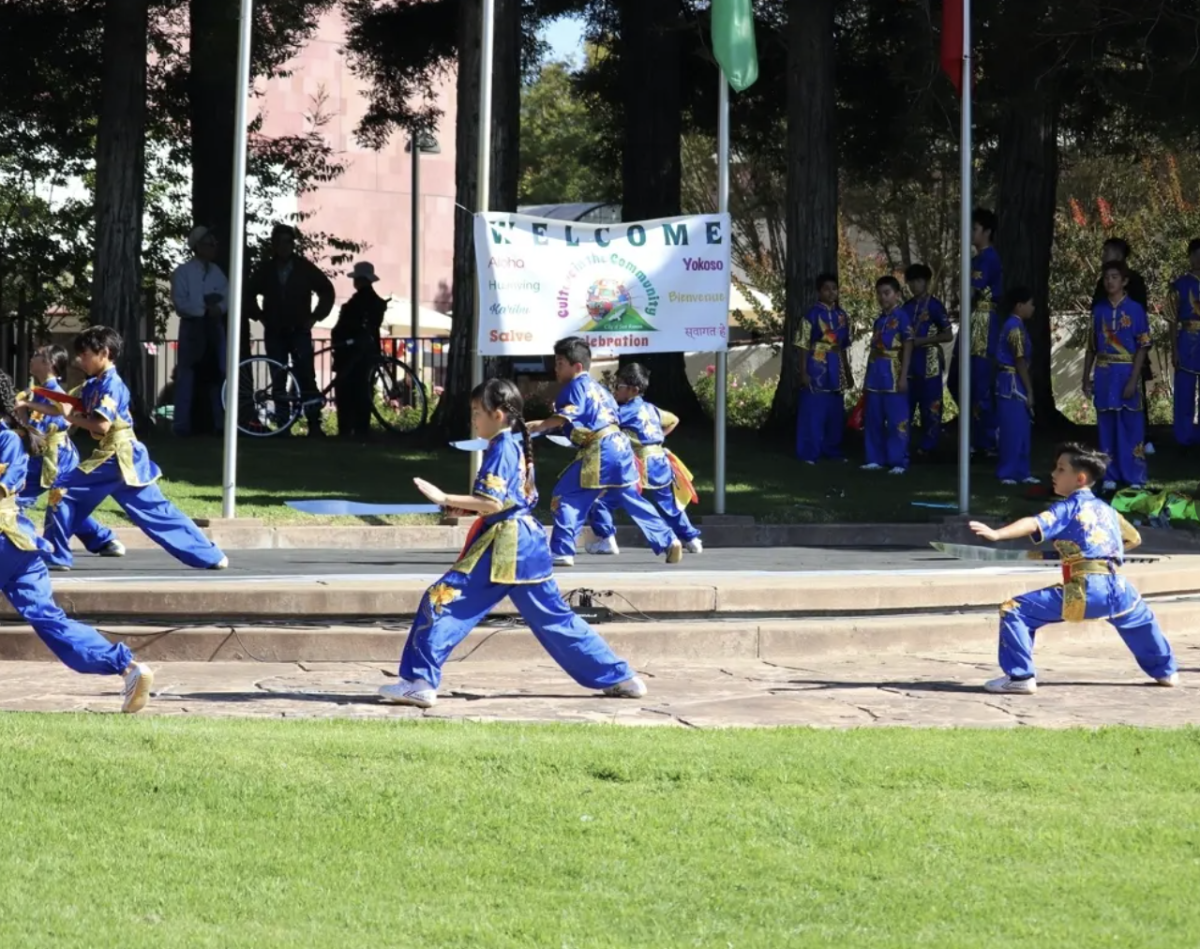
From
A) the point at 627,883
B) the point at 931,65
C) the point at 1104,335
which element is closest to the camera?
the point at 627,883

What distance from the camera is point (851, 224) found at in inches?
1607

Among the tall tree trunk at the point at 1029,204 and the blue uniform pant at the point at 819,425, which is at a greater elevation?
the tall tree trunk at the point at 1029,204

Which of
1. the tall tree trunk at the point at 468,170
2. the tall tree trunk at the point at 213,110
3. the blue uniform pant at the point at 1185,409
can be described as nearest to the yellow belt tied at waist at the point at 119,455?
the tall tree trunk at the point at 468,170

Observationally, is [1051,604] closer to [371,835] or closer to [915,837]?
[915,837]

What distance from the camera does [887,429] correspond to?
62.4 ft

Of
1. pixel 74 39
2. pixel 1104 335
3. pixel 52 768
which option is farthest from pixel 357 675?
pixel 74 39

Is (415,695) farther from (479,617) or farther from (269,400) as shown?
(269,400)

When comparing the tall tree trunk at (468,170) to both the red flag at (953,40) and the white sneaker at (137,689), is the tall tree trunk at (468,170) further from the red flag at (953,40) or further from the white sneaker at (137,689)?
the white sneaker at (137,689)

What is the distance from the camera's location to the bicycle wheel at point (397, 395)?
68.8ft

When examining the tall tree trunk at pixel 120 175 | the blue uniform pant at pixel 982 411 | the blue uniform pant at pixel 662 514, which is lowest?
the blue uniform pant at pixel 662 514

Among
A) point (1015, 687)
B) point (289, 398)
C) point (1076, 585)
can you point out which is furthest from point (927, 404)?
point (1015, 687)

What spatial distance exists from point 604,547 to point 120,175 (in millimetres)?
8562

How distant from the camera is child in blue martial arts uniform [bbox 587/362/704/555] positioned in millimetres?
13773

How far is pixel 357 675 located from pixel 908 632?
2.94m
